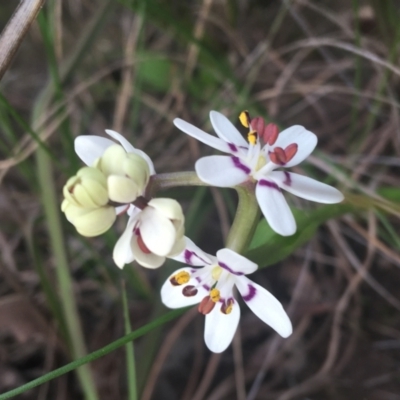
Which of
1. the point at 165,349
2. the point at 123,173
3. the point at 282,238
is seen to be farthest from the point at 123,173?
the point at 165,349

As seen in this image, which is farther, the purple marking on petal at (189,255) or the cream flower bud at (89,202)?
the purple marking on petal at (189,255)

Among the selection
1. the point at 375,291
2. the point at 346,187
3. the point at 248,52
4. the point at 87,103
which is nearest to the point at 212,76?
the point at 248,52

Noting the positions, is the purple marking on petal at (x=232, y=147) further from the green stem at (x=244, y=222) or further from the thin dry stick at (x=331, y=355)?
the thin dry stick at (x=331, y=355)

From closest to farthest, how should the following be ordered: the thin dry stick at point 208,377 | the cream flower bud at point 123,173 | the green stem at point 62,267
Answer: the cream flower bud at point 123,173, the green stem at point 62,267, the thin dry stick at point 208,377

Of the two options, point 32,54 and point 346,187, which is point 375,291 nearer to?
point 346,187

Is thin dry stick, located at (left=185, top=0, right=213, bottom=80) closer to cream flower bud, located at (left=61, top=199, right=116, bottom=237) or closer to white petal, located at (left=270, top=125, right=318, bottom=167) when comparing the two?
white petal, located at (left=270, top=125, right=318, bottom=167)

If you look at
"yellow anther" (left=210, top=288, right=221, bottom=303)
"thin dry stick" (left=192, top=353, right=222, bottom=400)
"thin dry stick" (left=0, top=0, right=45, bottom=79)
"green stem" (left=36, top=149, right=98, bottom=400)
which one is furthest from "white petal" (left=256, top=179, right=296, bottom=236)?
"thin dry stick" (left=192, top=353, right=222, bottom=400)

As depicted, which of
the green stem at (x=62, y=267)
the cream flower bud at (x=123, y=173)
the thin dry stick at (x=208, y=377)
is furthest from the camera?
the thin dry stick at (x=208, y=377)

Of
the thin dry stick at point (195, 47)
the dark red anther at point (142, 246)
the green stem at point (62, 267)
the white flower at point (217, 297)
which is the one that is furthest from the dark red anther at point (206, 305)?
the thin dry stick at point (195, 47)
